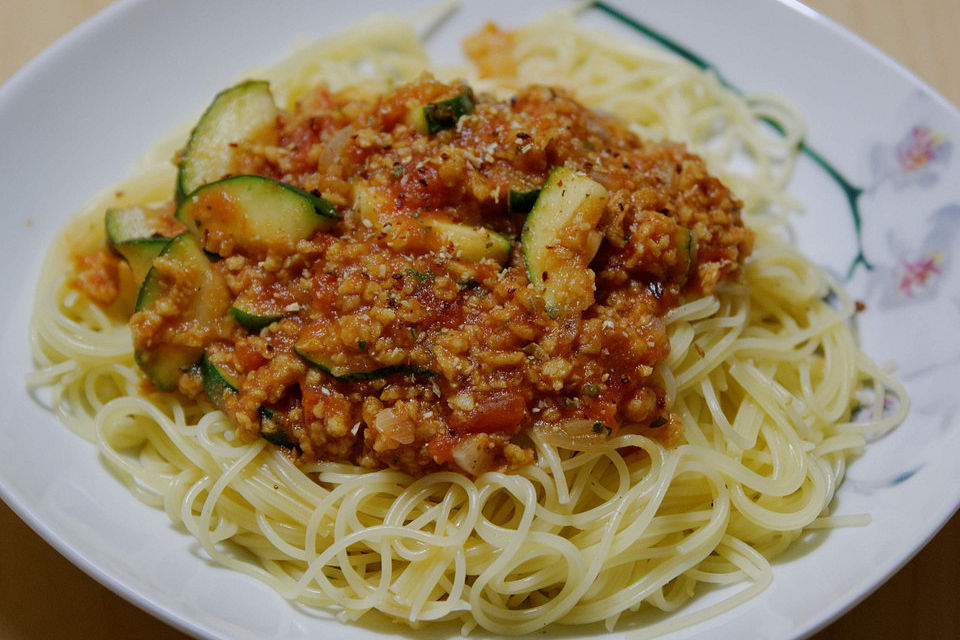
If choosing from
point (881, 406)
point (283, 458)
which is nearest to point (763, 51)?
point (881, 406)

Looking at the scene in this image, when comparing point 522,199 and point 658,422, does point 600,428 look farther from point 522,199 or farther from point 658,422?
point 522,199

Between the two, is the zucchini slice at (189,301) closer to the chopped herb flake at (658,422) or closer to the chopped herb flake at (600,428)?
the chopped herb flake at (600,428)

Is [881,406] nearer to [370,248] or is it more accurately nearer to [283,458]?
[370,248]

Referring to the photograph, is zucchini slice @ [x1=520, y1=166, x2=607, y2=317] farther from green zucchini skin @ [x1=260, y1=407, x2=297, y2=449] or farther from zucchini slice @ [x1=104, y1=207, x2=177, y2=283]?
zucchini slice @ [x1=104, y1=207, x2=177, y2=283]

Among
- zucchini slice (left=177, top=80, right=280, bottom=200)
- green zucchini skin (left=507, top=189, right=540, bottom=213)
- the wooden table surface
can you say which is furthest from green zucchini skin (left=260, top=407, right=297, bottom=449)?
green zucchini skin (left=507, top=189, right=540, bottom=213)

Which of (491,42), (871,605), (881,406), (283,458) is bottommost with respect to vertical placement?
(871,605)

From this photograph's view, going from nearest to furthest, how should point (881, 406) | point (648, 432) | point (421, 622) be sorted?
point (421, 622), point (648, 432), point (881, 406)

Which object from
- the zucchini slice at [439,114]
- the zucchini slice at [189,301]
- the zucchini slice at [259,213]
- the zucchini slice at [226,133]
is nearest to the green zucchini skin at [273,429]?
the zucchini slice at [189,301]

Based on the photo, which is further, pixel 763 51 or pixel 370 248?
pixel 763 51
